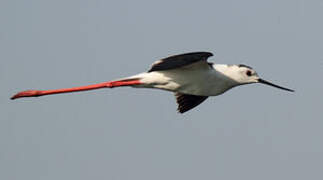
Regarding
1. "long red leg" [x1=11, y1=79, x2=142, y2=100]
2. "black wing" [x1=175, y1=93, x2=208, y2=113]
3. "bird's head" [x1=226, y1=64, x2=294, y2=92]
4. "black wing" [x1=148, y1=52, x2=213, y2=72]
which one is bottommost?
"black wing" [x1=175, y1=93, x2=208, y2=113]

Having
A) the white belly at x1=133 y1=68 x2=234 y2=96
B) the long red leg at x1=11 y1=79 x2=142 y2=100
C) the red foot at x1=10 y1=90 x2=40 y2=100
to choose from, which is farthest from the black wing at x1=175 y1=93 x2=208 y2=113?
the red foot at x1=10 y1=90 x2=40 y2=100

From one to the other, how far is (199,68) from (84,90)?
256cm

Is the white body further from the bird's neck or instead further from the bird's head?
the bird's head

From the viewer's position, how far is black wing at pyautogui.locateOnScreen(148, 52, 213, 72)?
49.2 ft

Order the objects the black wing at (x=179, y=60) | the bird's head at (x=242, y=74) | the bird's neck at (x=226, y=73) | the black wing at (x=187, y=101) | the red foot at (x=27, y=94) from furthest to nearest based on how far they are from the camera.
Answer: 1. the black wing at (x=187, y=101)
2. the red foot at (x=27, y=94)
3. the bird's head at (x=242, y=74)
4. the bird's neck at (x=226, y=73)
5. the black wing at (x=179, y=60)

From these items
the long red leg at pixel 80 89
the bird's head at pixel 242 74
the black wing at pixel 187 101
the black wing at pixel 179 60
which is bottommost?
the black wing at pixel 187 101

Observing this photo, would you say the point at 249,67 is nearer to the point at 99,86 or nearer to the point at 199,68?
the point at 199,68

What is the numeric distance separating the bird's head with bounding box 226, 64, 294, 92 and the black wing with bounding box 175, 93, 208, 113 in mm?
1639

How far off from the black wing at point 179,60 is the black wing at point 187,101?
107 inches

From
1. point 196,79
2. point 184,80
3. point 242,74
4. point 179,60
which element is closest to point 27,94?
point 184,80

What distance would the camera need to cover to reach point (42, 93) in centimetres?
1722

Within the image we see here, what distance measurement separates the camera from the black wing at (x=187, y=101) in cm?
1789

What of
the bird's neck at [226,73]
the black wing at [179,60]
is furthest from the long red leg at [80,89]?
the bird's neck at [226,73]

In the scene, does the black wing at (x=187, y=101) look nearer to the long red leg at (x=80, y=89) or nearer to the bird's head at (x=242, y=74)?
the bird's head at (x=242, y=74)
